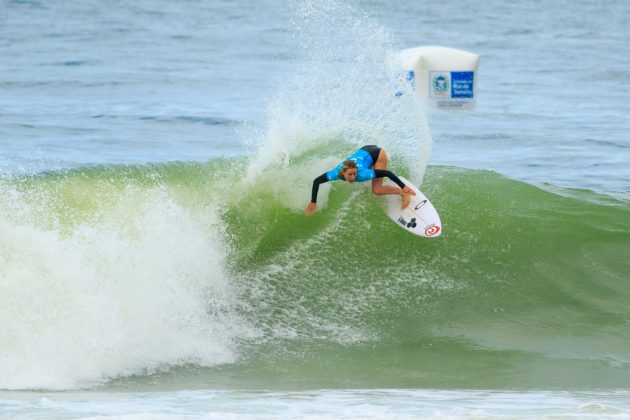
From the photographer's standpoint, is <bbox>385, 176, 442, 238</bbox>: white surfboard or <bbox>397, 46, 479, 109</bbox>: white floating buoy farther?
<bbox>397, 46, 479, 109</bbox>: white floating buoy

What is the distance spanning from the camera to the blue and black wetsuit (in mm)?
9805

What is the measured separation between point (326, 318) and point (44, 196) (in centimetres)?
352

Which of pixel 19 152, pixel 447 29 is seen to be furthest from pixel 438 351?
pixel 447 29

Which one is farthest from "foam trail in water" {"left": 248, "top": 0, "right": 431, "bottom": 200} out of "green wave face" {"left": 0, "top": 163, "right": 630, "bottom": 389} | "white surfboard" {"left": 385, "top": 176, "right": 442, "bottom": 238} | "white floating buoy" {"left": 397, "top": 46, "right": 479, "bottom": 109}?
"white floating buoy" {"left": 397, "top": 46, "right": 479, "bottom": 109}

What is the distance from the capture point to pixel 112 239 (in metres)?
9.81

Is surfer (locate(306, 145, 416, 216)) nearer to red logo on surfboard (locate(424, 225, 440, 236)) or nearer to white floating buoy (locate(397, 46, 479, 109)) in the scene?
red logo on surfboard (locate(424, 225, 440, 236))

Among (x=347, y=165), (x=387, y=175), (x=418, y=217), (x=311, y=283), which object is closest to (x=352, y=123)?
(x=418, y=217)

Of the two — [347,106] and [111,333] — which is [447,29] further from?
[111,333]

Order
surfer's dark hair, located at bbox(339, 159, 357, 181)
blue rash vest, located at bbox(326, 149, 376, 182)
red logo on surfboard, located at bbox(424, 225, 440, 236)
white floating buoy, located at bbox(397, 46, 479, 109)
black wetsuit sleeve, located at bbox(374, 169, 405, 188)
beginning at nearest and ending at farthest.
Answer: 1. surfer's dark hair, located at bbox(339, 159, 357, 181)
2. blue rash vest, located at bbox(326, 149, 376, 182)
3. black wetsuit sleeve, located at bbox(374, 169, 405, 188)
4. red logo on surfboard, located at bbox(424, 225, 440, 236)
5. white floating buoy, located at bbox(397, 46, 479, 109)

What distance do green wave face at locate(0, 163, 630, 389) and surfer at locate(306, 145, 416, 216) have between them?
480 millimetres

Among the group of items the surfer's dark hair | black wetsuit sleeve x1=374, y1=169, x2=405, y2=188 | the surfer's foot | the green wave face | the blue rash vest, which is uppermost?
the surfer's dark hair

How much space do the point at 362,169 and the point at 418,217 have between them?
0.92m

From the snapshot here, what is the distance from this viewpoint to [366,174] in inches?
391

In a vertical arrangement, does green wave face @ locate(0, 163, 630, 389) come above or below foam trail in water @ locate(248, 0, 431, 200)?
below
